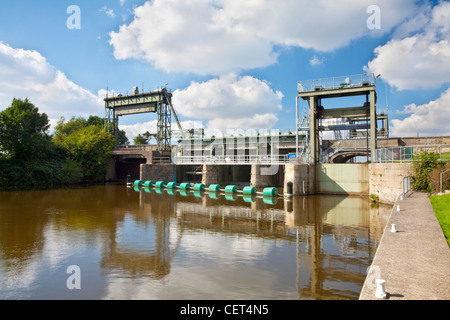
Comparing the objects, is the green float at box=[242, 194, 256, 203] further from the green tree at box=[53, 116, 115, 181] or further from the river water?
the green tree at box=[53, 116, 115, 181]

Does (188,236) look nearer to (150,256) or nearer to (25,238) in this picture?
(150,256)

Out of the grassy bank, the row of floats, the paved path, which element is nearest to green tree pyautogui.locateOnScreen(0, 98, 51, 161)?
the row of floats

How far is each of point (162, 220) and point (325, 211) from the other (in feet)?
34.9

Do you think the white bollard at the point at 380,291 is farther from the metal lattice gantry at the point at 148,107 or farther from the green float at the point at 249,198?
the metal lattice gantry at the point at 148,107

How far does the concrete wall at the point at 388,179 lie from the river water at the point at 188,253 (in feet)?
12.5

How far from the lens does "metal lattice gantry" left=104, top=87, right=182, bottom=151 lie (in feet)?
160

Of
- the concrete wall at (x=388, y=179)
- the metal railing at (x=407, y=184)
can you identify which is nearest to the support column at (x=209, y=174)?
the concrete wall at (x=388, y=179)

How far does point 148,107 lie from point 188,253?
43.0m

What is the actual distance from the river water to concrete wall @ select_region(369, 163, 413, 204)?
Answer: 150 inches

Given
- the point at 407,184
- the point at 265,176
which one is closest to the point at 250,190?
the point at 265,176

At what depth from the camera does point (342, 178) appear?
2842cm

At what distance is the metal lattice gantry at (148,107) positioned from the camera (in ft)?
160
